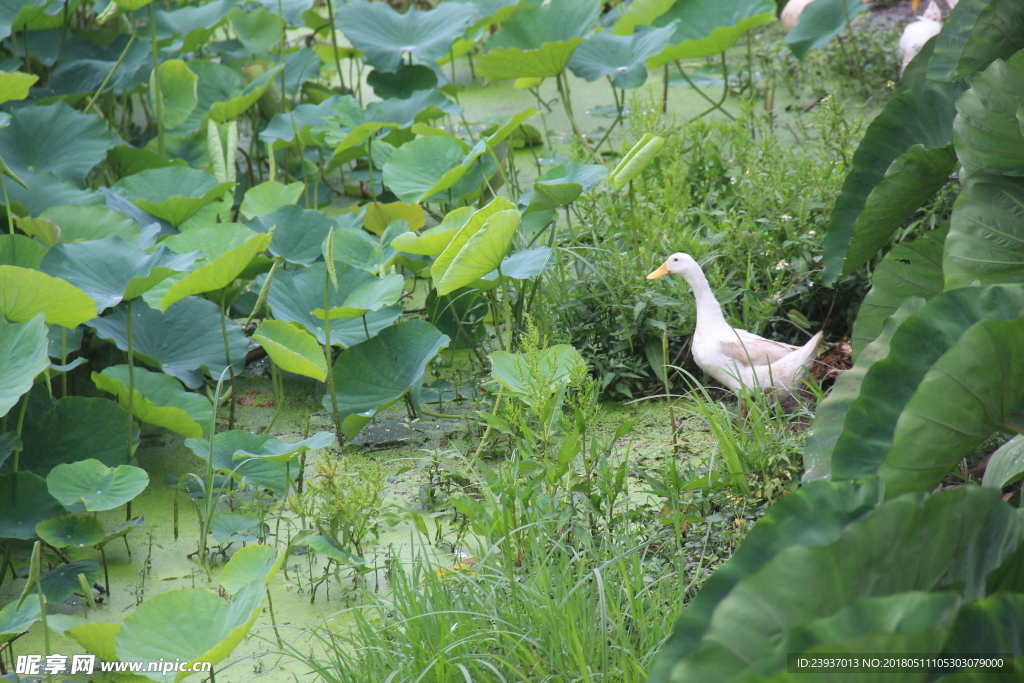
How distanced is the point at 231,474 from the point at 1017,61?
178 centimetres

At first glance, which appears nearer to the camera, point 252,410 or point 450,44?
point 252,410

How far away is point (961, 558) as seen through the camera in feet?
2.87

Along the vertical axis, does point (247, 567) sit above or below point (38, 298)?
below

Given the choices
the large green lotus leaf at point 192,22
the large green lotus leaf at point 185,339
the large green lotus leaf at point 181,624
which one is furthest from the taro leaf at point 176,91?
the large green lotus leaf at point 181,624

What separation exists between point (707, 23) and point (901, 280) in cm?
199

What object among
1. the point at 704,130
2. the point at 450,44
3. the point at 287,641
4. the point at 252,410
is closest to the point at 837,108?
the point at 704,130

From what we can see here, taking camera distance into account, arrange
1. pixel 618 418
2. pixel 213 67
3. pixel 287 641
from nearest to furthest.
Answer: pixel 287 641 < pixel 618 418 < pixel 213 67

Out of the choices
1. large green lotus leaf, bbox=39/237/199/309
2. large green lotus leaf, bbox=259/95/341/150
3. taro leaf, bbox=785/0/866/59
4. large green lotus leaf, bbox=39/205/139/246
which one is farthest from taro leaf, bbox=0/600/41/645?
taro leaf, bbox=785/0/866/59

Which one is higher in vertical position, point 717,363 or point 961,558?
point 961,558

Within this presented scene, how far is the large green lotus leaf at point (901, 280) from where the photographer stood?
175cm

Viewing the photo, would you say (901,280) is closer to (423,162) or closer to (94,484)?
(423,162)

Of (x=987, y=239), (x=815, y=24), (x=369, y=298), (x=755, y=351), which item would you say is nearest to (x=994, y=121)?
(x=987, y=239)

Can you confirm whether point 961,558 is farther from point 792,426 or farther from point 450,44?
point 450,44

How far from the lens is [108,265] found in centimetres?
206
